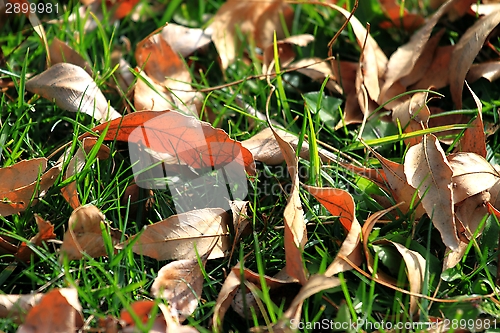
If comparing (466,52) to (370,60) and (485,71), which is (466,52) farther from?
(370,60)

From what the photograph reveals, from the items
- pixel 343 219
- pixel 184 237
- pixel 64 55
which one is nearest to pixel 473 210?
pixel 343 219

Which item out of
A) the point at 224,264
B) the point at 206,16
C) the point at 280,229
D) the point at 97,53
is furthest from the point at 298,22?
the point at 224,264

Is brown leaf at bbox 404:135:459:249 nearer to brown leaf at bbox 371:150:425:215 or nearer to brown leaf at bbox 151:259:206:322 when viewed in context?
brown leaf at bbox 371:150:425:215

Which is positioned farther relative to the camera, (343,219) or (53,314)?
(343,219)

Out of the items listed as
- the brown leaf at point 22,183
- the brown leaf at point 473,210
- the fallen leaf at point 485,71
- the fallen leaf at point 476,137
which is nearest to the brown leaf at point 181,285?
the brown leaf at point 22,183

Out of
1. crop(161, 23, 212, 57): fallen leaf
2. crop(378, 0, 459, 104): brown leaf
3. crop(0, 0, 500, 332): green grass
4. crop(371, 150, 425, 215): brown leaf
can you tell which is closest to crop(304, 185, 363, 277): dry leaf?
crop(0, 0, 500, 332): green grass

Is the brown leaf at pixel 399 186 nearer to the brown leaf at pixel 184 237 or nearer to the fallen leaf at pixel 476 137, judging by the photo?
the fallen leaf at pixel 476 137
